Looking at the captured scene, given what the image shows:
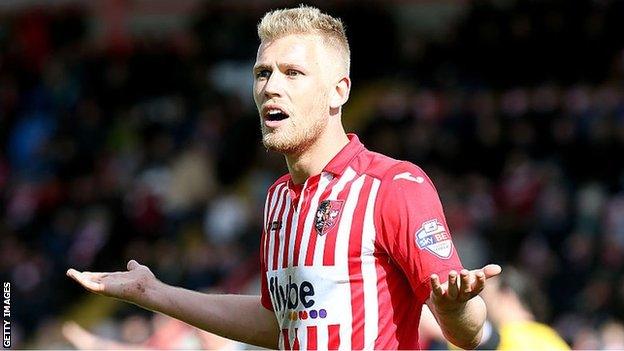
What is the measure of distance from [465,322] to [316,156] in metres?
0.74

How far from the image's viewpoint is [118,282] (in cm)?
392

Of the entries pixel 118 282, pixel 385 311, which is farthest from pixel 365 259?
pixel 118 282

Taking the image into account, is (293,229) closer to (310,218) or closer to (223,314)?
(310,218)

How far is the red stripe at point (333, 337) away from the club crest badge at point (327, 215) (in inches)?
10.6

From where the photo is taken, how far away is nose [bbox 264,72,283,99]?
12.5 ft

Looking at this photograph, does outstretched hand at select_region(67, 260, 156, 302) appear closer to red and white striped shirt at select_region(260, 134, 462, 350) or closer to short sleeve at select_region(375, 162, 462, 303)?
red and white striped shirt at select_region(260, 134, 462, 350)

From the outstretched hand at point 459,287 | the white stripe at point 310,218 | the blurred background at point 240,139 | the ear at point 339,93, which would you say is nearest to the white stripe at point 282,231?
the white stripe at point 310,218

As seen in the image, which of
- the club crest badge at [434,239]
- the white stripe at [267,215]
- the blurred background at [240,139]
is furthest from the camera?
the blurred background at [240,139]

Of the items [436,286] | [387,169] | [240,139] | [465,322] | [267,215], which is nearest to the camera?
[436,286]

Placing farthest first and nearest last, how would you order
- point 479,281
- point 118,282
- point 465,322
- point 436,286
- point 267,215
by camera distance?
point 267,215 → point 118,282 → point 465,322 → point 436,286 → point 479,281

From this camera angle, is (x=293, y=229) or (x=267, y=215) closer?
(x=293, y=229)

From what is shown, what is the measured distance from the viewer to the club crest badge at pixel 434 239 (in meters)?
3.49

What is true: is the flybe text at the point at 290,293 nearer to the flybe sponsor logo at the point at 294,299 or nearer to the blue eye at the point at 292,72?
the flybe sponsor logo at the point at 294,299

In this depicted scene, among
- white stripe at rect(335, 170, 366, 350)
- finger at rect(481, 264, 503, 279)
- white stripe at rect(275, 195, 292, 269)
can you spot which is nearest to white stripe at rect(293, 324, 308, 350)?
white stripe at rect(335, 170, 366, 350)
